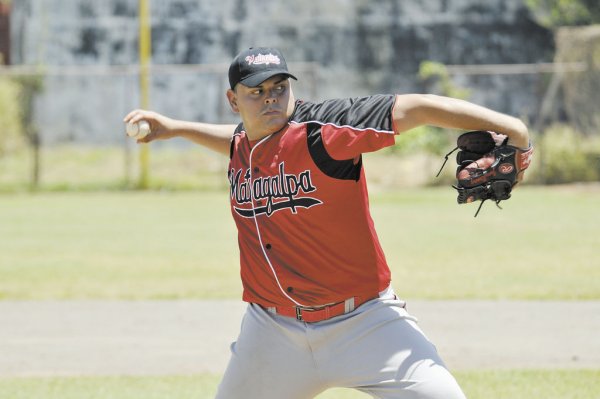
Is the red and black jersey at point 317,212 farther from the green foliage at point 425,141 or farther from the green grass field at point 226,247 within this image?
the green foliage at point 425,141

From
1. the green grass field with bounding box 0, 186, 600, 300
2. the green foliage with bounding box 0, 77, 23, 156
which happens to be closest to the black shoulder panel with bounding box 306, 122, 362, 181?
the green grass field with bounding box 0, 186, 600, 300

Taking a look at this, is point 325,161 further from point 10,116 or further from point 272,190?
point 10,116

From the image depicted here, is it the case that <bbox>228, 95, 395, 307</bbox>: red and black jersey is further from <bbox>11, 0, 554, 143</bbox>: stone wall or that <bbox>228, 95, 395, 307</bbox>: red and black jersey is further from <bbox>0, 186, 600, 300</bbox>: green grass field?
<bbox>11, 0, 554, 143</bbox>: stone wall

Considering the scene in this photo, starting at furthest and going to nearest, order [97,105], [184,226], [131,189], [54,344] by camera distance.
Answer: [97,105] → [131,189] → [184,226] → [54,344]

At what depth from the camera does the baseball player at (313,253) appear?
4.52m

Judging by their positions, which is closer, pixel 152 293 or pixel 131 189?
pixel 152 293

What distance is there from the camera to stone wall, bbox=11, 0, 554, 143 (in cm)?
3434

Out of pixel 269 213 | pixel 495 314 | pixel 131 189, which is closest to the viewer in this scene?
pixel 269 213

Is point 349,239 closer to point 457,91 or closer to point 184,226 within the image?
point 184,226

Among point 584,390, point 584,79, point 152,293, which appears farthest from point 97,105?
point 584,390

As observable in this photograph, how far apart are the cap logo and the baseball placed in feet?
3.18

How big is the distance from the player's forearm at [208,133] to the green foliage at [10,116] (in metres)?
24.2

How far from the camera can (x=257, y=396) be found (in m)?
4.70

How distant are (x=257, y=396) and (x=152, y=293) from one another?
22.2 feet
